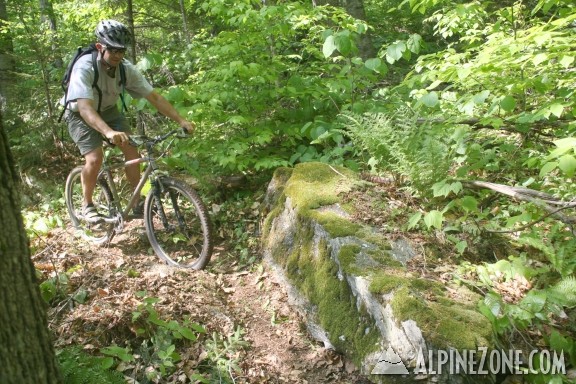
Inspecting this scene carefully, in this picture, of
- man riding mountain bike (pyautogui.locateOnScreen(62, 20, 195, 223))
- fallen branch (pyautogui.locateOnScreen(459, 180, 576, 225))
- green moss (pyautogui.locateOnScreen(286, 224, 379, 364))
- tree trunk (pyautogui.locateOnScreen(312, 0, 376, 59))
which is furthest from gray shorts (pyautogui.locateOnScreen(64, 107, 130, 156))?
tree trunk (pyautogui.locateOnScreen(312, 0, 376, 59))

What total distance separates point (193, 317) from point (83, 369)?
123 centimetres

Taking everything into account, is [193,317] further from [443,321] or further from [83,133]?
[83,133]

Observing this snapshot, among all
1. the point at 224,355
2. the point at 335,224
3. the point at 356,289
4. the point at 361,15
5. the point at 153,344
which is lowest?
the point at 224,355

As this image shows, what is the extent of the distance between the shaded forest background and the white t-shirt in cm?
30

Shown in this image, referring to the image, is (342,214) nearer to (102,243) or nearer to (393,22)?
(102,243)

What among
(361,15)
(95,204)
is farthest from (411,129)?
(361,15)

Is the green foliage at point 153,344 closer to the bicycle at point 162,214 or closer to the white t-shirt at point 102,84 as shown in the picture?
the bicycle at point 162,214

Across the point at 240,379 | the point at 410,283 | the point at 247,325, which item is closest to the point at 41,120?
the point at 247,325

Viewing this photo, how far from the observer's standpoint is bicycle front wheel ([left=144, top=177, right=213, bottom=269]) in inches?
184

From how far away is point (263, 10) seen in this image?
535 centimetres

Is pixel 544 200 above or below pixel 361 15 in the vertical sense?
below

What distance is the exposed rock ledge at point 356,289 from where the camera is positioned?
2.90 metres

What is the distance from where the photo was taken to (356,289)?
3.47 metres

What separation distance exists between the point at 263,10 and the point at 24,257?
437 cm
